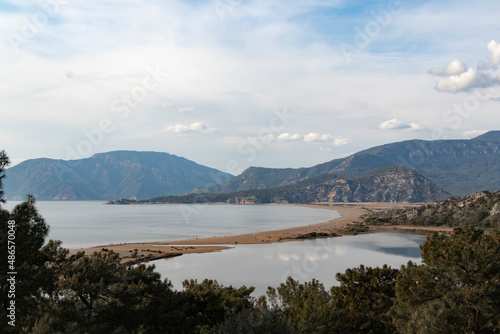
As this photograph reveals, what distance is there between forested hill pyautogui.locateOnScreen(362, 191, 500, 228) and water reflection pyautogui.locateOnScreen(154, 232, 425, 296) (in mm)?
42474

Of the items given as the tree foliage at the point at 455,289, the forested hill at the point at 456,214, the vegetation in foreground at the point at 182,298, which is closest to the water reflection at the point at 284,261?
the vegetation in foreground at the point at 182,298

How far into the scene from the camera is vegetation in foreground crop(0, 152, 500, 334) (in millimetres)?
15812

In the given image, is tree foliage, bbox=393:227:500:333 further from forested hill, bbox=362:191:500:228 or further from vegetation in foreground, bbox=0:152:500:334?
forested hill, bbox=362:191:500:228

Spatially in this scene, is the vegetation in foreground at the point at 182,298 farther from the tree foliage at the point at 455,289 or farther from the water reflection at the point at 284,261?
the water reflection at the point at 284,261

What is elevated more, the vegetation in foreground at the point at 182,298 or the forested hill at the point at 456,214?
the vegetation in foreground at the point at 182,298

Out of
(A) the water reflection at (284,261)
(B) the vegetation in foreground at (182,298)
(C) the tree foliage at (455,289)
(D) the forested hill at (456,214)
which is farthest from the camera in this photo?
(D) the forested hill at (456,214)

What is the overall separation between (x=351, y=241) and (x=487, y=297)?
69236 mm

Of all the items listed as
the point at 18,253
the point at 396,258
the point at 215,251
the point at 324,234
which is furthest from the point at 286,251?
the point at 18,253

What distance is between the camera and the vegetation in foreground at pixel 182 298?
15.8 m

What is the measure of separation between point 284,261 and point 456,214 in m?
90.1

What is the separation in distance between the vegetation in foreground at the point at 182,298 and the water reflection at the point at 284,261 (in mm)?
17026

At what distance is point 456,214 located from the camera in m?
125

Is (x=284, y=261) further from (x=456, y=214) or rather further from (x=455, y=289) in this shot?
(x=456, y=214)

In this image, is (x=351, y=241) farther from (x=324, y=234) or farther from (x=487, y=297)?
(x=487, y=297)
